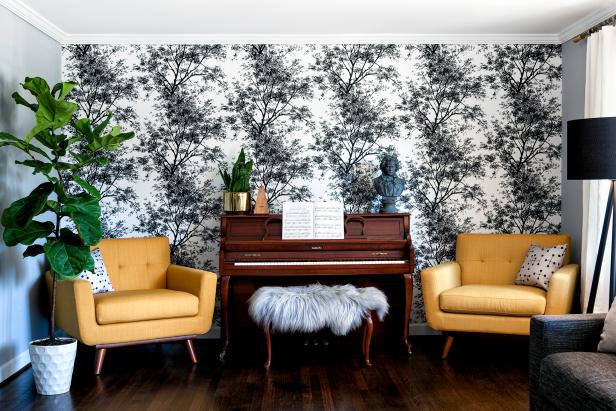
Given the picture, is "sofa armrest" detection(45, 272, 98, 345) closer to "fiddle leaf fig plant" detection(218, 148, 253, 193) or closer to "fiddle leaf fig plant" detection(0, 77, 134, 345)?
"fiddle leaf fig plant" detection(0, 77, 134, 345)

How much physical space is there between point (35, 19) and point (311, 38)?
2121 millimetres

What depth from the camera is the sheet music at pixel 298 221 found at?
194 inches

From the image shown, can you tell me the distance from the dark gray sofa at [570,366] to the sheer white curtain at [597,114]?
1.65 metres

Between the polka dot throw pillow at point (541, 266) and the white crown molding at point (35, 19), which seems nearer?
the white crown molding at point (35, 19)

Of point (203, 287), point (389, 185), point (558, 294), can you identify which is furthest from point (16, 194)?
point (558, 294)

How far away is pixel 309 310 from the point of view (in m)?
4.32

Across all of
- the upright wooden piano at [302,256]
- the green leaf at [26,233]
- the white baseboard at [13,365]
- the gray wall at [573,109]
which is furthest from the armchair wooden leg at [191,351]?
the gray wall at [573,109]

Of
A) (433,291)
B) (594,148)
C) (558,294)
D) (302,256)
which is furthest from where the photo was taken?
(302,256)

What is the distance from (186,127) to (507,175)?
2.72 meters

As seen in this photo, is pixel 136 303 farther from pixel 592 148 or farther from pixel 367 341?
pixel 592 148

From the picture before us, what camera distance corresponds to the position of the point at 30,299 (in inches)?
185

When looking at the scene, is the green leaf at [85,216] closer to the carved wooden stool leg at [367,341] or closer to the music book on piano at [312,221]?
the music book on piano at [312,221]

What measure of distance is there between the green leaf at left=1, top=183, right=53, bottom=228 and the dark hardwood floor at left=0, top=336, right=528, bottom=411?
1.03 meters

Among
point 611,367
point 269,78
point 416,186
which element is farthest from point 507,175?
point 611,367
